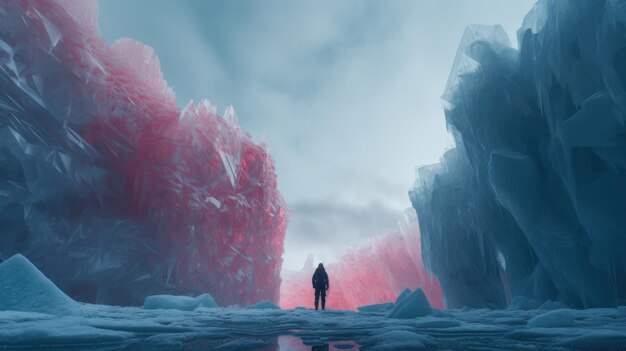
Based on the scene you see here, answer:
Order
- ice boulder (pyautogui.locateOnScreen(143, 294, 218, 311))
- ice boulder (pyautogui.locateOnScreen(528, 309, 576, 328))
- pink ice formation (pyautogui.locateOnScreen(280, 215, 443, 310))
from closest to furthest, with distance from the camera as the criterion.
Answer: ice boulder (pyautogui.locateOnScreen(528, 309, 576, 328))
ice boulder (pyautogui.locateOnScreen(143, 294, 218, 311))
pink ice formation (pyautogui.locateOnScreen(280, 215, 443, 310))

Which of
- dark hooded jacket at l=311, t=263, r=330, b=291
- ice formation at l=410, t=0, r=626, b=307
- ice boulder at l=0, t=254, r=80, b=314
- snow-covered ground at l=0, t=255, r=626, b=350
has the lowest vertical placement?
snow-covered ground at l=0, t=255, r=626, b=350

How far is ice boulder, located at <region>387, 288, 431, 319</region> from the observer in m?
6.23

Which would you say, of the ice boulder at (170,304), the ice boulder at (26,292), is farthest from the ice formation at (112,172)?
the ice boulder at (26,292)

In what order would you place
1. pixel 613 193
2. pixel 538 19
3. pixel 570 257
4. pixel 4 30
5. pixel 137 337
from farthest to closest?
1. pixel 4 30
2. pixel 538 19
3. pixel 570 257
4. pixel 613 193
5. pixel 137 337

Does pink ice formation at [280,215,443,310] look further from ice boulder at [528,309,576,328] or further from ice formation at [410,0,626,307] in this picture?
ice boulder at [528,309,576,328]

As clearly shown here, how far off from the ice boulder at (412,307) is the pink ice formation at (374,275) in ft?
42.1

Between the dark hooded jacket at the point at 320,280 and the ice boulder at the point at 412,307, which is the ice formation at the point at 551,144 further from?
the dark hooded jacket at the point at 320,280

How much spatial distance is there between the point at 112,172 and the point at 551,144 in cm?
1389

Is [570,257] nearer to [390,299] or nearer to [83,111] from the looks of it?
[83,111]

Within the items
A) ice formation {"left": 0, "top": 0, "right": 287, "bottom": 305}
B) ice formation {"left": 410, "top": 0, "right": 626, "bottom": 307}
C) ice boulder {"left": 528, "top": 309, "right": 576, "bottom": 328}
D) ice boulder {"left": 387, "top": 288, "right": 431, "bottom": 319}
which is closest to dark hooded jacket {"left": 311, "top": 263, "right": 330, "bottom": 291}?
ice boulder {"left": 387, "top": 288, "right": 431, "bottom": 319}

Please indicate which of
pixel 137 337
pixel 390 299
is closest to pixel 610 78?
pixel 137 337

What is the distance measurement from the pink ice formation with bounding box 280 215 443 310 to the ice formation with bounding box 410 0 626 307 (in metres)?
9.26

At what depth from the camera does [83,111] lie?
12000 millimetres

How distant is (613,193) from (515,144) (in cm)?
254
